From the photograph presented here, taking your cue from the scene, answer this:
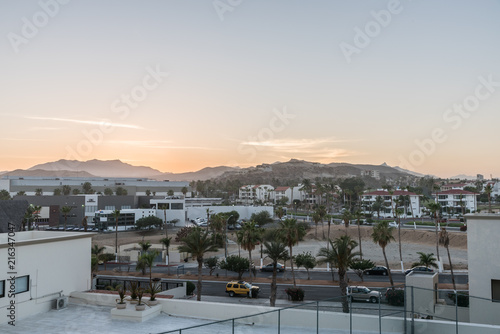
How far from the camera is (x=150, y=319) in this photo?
1758cm

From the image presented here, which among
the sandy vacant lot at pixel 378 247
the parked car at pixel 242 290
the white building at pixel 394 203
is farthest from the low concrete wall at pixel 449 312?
the white building at pixel 394 203

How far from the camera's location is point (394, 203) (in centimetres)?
14775

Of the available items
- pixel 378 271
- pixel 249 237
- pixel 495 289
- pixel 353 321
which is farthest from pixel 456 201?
pixel 353 321

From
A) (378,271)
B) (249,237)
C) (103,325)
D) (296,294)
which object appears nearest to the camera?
(103,325)

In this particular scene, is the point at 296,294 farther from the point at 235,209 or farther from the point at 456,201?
the point at 456,201

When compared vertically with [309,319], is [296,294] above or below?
below

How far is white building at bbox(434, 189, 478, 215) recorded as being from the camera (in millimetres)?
135625

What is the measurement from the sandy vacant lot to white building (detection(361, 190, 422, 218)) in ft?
120

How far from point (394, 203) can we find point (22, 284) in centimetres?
14406

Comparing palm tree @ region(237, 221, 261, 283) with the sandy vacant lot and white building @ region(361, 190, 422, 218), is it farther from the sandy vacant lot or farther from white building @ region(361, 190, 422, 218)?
white building @ region(361, 190, 422, 218)

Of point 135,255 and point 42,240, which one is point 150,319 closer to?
point 42,240

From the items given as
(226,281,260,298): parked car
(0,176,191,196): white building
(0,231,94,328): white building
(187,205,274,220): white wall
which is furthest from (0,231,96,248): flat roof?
(0,176,191,196): white building

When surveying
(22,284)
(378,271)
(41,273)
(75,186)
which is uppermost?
(75,186)

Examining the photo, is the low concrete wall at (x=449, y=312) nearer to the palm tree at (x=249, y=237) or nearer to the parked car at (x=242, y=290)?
the parked car at (x=242, y=290)
